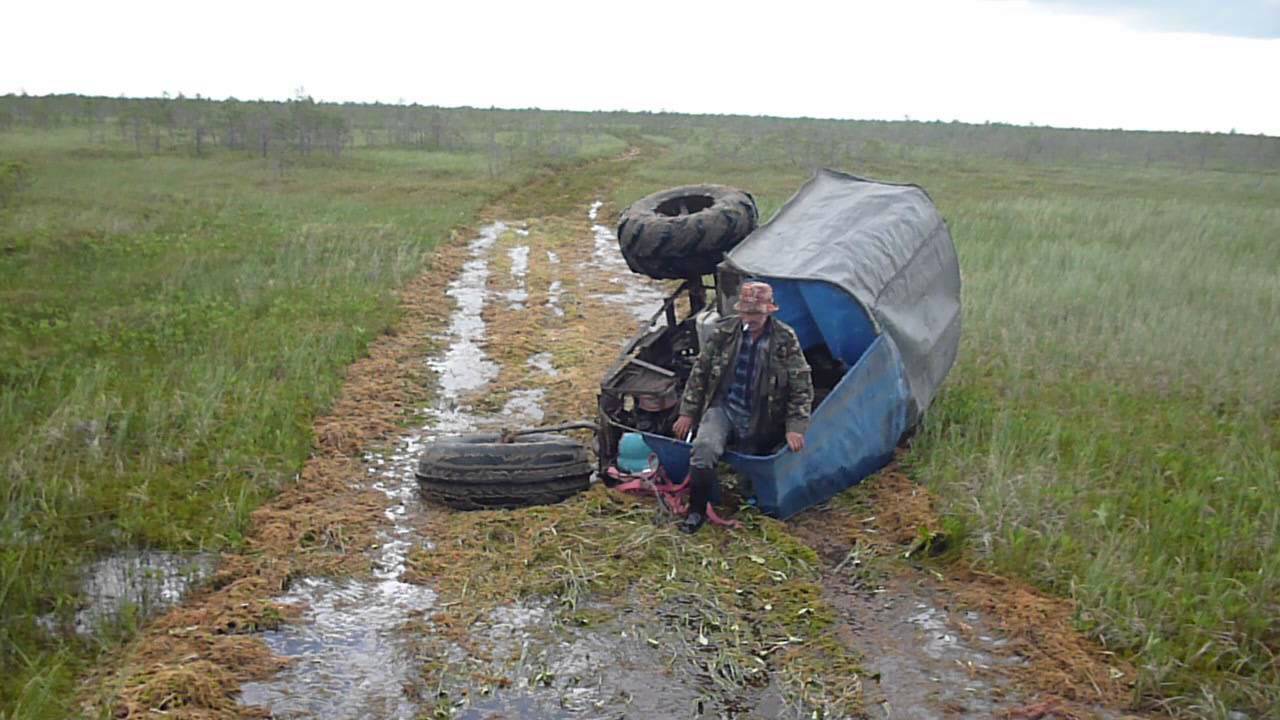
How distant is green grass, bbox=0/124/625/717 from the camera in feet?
19.7

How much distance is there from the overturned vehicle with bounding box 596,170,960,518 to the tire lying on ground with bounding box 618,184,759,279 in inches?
0.5

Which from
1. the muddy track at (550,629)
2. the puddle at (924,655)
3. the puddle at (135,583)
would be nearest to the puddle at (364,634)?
the muddy track at (550,629)


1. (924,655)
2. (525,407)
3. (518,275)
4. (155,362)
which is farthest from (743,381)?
(518,275)

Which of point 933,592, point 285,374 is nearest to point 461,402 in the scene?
point 285,374

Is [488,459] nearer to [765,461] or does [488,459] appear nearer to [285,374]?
[765,461]

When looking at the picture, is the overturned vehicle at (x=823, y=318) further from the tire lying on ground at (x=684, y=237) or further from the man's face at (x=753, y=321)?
the man's face at (x=753, y=321)

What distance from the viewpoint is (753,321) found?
6535 mm

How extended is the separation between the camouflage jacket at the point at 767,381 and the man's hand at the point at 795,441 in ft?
0.12

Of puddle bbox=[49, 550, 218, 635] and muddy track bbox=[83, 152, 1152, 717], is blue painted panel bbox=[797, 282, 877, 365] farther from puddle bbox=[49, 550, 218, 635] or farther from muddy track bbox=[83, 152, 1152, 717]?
puddle bbox=[49, 550, 218, 635]

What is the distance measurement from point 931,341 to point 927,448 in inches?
32.6

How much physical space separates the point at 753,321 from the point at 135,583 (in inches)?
156

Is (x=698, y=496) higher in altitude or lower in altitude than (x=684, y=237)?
lower

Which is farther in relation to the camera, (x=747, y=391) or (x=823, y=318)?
(x=823, y=318)

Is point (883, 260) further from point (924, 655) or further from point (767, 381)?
point (924, 655)
